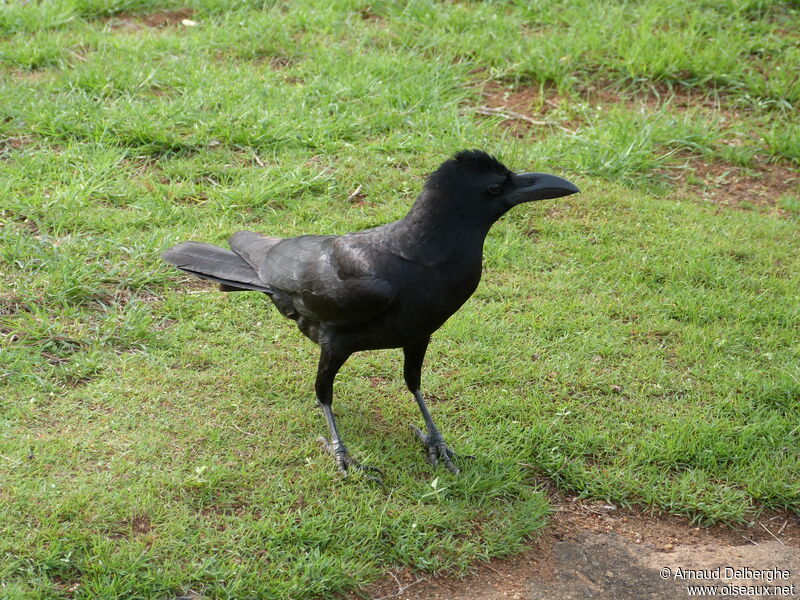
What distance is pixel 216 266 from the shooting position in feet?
15.6

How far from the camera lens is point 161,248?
18.9 feet

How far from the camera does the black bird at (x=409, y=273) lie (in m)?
4.02

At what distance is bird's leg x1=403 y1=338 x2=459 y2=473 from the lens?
4.44 metres

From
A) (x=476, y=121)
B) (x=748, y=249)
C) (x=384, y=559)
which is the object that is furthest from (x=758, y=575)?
(x=476, y=121)

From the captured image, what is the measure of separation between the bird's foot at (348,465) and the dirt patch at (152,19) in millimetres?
5413

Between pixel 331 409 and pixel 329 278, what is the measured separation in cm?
69

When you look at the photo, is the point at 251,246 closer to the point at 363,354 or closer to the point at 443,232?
the point at 363,354

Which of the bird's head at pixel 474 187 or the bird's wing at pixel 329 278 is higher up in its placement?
the bird's head at pixel 474 187

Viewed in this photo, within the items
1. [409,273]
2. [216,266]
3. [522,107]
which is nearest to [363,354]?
[216,266]

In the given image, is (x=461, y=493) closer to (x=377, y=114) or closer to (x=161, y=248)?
(x=161, y=248)

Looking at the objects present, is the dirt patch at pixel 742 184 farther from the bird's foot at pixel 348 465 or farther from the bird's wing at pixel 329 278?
the bird's foot at pixel 348 465

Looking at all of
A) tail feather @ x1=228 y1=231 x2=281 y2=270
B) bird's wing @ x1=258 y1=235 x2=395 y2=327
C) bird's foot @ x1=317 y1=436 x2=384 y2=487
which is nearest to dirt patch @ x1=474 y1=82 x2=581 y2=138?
tail feather @ x1=228 y1=231 x2=281 y2=270

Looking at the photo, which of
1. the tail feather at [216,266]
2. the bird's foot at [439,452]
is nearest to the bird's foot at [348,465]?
the bird's foot at [439,452]

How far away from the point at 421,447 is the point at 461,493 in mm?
371
